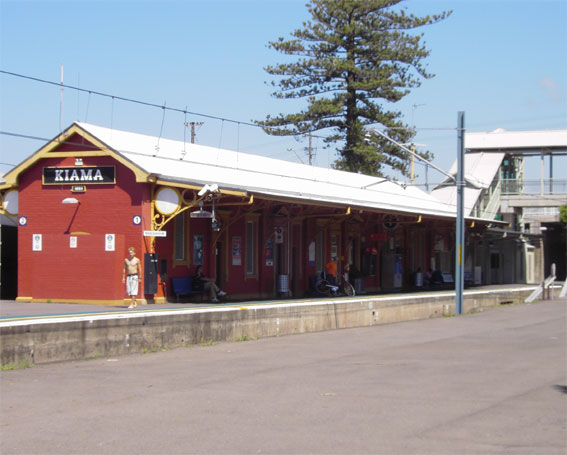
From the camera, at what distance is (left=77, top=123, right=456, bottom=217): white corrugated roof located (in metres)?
23.0

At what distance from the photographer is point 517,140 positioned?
177 ft

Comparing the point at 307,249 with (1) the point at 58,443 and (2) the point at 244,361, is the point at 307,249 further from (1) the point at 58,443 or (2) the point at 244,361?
(1) the point at 58,443

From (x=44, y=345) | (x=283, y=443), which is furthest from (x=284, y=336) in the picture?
(x=283, y=443)

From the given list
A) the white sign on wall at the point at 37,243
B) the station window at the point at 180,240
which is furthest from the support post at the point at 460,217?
the white sign on wall at the point at 37,243

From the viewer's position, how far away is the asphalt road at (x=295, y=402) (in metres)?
7.10

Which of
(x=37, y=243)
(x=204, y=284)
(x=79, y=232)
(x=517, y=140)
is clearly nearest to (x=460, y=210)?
(x=204, y=284)

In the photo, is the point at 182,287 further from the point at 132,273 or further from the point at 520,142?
the point at 520,142

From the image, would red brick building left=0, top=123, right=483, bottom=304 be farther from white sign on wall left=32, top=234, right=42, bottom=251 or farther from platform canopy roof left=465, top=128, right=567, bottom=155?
platform canopy roof left=465, top=128, right=567, bottom=155

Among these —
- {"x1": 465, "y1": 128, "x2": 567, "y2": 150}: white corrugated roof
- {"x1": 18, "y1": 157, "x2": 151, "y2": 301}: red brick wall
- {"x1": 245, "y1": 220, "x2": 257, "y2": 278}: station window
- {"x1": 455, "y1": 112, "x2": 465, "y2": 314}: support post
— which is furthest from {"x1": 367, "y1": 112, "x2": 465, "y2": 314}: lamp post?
{"x1": 465, "y1": 128, "x2": 567, "y2": 150}: white corrugated roof

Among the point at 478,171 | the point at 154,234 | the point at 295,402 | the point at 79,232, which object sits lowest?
the point at 295,402

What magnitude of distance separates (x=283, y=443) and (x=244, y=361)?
619cm

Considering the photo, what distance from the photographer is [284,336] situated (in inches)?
713

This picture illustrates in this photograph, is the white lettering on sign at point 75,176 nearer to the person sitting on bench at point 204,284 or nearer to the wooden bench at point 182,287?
the wooden bench at point 182,287

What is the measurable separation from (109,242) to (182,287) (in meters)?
2.62
